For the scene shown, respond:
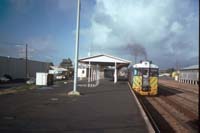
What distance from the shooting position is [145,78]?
25.9 m

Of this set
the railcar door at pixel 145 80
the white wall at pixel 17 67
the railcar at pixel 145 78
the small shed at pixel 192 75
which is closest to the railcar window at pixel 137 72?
the railcar at pixel 145 78

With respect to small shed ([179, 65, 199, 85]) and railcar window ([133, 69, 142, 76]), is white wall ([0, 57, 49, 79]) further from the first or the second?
railcar window ([133, 69, 142, 76])

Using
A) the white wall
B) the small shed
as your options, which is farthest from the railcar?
the white wall

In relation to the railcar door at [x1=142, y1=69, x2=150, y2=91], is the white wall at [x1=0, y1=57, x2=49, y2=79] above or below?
above

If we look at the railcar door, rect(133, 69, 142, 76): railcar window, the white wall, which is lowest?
the railcar door

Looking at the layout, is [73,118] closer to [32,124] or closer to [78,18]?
[32,124]

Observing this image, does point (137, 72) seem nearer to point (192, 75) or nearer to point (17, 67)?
point (192, 75)

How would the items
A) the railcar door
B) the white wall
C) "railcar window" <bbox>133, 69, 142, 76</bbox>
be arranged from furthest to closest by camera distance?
the white wall, "railcar window" <bbox>133, 69, 142, 76</bbox>, the railcar door

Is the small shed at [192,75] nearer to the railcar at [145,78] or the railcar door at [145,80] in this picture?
the railcar at [145,78]

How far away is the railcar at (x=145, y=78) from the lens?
1024 inches

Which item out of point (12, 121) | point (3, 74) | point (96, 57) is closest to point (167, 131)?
point (12, 121)

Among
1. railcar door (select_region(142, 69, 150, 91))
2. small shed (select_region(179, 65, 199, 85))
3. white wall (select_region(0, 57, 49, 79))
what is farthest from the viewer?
small shed (select_region(179, 65, 199, 85))

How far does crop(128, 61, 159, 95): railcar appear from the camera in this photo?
26.0m

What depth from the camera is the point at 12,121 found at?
1061 centimetres
